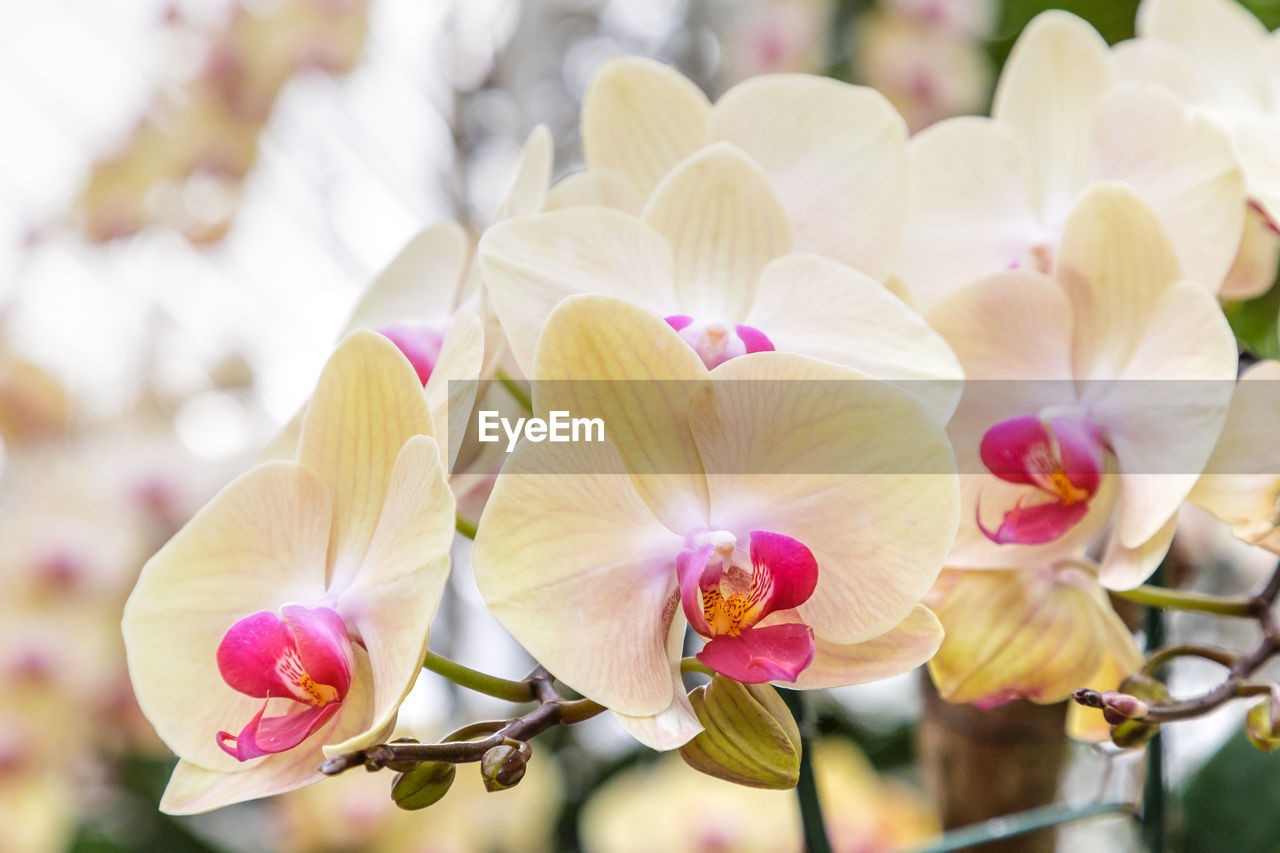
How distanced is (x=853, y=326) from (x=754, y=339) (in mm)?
28

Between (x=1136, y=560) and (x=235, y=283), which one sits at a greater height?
(x=1136, y=560)

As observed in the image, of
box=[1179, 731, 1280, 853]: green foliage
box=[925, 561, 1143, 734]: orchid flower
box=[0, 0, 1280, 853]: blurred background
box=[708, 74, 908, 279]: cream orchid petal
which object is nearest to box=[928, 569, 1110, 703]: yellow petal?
box=[925, 561, 1143, 734]: orchid flower

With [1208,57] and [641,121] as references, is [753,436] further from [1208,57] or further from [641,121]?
[1208,57]

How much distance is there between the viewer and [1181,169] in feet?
1.11

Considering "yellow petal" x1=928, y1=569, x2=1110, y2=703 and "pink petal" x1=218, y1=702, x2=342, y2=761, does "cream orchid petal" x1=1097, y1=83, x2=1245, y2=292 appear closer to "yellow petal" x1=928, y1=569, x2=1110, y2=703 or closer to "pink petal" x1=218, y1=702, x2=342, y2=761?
"yellow petal" x1=928, y1=569, x2=1110, y2=703

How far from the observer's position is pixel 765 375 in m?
0.25

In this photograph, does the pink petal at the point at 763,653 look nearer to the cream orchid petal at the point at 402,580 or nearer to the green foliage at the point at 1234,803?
the cream orchid petal at the point at 402,580

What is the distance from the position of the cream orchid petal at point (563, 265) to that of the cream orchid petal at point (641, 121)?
0.21 ft

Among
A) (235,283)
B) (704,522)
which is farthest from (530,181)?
(235,283)

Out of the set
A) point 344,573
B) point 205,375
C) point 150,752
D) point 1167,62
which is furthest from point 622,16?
point 344,573

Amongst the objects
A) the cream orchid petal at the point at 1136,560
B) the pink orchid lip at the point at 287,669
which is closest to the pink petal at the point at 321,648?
the pink orchid lip at the point at 287,669

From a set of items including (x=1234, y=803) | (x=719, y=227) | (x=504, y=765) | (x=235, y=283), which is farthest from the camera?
(x=235, y=283)

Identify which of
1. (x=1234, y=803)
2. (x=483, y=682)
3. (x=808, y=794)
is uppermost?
(x=483, y=682)

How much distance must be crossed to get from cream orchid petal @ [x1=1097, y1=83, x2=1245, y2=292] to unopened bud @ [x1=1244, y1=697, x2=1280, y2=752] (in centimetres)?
14
